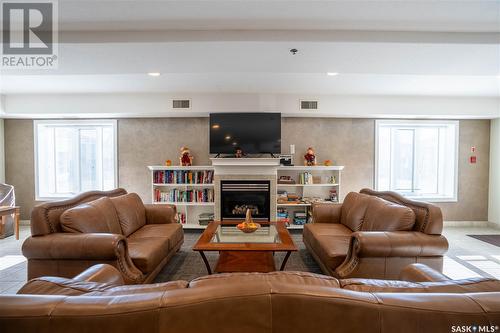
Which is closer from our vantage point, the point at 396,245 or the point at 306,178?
the point at 396,245

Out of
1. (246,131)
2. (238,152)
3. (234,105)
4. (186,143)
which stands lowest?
(238,152)

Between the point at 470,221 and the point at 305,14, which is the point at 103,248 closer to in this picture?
the point at 305,14

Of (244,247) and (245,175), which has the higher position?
(245,175)

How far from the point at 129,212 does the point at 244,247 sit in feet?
5.39

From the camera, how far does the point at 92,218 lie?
8.48 ft

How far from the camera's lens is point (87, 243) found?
87.0 inches

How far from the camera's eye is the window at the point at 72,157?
5160mm

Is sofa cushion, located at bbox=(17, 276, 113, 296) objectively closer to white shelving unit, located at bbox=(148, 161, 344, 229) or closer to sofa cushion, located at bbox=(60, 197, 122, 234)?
sofa cushion, located at bbox=(60, 197, 122, 234)

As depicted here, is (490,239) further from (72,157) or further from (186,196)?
(72,157)

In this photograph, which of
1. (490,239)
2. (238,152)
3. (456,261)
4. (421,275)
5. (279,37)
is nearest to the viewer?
(421,275)

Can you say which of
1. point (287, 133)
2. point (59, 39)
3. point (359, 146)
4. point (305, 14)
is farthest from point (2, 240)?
point (359, 146)

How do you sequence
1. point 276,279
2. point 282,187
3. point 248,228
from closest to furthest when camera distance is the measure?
point 276,279 → point 248,228 → point 282,187

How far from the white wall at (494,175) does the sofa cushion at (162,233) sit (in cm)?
617

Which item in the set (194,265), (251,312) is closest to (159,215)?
(194,265)
